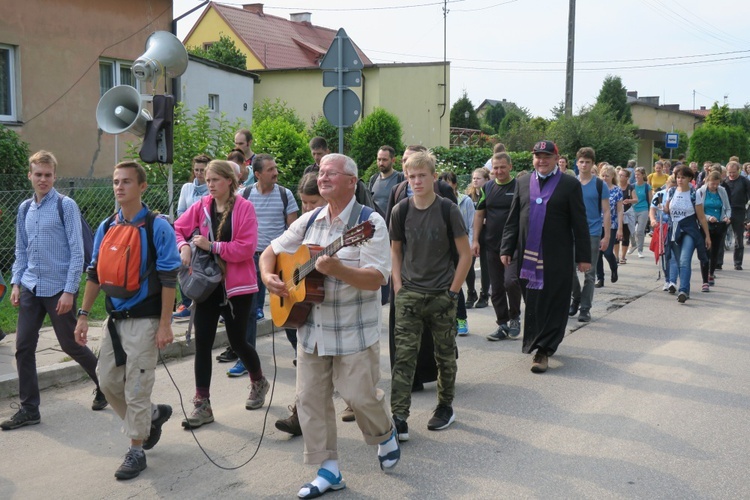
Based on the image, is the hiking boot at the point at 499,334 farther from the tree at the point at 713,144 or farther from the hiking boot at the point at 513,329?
the tree at the point at 713,144

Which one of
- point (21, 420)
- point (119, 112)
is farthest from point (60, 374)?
point (119, 112)

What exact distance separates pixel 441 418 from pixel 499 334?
3.15 m

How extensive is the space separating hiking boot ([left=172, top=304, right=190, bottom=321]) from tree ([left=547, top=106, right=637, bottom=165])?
79.9 feet

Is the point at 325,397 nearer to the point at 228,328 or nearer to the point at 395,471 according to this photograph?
the point at 395,471

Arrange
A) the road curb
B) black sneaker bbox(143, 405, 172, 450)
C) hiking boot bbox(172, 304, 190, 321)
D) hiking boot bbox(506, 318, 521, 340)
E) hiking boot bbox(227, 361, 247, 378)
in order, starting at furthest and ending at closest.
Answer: hiking boot bbox(172, 304, 190, 321) < hiking boot bbox(506, 318, 521, 340) < hiking boot bbox(227, 361, 247, 378) < the road curb < black sneaker bbox(143, 405, 172, 450)

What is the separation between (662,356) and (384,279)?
15.4 ft

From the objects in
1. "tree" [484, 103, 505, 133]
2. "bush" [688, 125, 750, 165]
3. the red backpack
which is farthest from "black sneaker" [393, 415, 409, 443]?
"tree" [484, 103, 505, 133]

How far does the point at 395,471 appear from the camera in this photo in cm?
504

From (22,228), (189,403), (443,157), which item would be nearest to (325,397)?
(189,403)

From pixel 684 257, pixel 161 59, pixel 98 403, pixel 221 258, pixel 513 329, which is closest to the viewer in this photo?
pixel 221 258

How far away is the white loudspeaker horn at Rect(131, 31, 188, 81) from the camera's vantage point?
31.3ft

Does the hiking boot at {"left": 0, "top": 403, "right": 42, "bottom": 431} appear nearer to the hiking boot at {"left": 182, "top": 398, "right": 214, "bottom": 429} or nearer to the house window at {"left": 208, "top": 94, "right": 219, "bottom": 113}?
the hiking boot at {"left": 182, "top": 398, "right": 214, "bottom": 429}

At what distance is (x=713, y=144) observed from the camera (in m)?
47.4

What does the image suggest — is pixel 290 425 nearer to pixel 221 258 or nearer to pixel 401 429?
pixel 401 429
